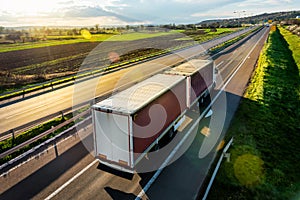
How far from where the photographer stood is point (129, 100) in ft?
34.9

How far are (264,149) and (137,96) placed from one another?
23.2ft

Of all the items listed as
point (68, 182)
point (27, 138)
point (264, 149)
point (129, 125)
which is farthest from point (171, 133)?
point (27, 138)

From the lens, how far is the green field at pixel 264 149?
9219 millimetres

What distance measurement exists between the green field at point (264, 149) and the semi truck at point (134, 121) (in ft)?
10.8

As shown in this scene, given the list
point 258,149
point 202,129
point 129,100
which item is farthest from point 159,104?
point 258,149

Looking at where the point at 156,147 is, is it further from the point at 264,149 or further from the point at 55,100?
the point at 55,100

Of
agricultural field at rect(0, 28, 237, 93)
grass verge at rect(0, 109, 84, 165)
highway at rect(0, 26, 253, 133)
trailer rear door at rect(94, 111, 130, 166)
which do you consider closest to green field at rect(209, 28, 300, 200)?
trailer rear door at rect(94, 111, 130, 166)

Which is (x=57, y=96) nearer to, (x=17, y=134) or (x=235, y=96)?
(x=17, y=134)

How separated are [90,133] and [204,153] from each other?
6.79 m

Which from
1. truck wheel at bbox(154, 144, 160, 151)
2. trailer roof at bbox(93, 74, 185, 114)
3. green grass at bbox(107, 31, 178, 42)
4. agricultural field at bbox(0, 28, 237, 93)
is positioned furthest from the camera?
green grass at bbox(107, 31, 178, 42)

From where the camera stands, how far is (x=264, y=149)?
1210 centimetres

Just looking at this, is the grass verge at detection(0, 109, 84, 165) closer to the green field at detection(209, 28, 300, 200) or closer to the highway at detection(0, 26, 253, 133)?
the highway at detection(0, 26, 253, 133)

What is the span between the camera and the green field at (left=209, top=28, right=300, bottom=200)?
922cm

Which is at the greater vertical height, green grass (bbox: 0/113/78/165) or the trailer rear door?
the trailer rear door
